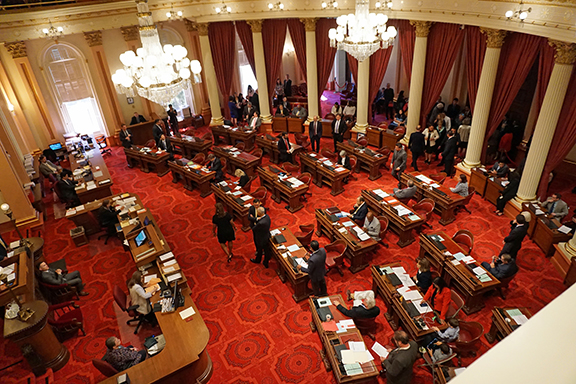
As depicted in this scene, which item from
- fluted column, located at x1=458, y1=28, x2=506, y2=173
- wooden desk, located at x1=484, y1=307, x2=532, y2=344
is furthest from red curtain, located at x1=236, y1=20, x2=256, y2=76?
wooden desk, located at x1=484, y1=307, x2=532, y2=344

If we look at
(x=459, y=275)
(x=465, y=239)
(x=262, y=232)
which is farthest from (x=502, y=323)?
(x=262, y=232)

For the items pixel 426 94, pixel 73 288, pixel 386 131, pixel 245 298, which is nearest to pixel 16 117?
pixel 73 288

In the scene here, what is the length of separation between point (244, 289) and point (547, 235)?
237 inches

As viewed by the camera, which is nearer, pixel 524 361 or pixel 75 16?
pixel 524 361

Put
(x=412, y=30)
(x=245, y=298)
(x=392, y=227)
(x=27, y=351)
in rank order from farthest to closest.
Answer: (x=412, y=30)
(x=392, y=227)
(x=245, y=298)
(x=27, y=351)

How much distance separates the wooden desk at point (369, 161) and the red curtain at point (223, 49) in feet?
21.7

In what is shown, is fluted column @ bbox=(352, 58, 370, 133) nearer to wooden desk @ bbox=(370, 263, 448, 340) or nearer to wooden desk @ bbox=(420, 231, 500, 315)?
wooden desk @ bbox=(420, 231, 500, 315)

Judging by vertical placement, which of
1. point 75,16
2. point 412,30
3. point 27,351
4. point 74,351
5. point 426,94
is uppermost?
point 75,16

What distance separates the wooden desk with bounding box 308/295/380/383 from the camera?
4961 millimetres

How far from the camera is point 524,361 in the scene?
2.32 feet

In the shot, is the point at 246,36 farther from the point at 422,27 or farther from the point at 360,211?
the point at 360,211

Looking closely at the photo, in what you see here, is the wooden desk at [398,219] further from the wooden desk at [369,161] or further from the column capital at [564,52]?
the column capital at [564,52]

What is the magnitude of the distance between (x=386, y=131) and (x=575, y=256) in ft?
22.0

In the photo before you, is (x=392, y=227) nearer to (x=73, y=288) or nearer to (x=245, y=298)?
(x=245, y=298)
